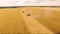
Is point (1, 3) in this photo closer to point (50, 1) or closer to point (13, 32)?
point (50, 1)

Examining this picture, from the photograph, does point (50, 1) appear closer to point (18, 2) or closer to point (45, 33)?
point (18, 2)

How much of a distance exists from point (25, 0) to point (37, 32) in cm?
174

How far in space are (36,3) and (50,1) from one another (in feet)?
0.93

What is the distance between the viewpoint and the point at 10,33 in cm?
56

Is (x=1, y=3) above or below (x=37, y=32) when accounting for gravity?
below

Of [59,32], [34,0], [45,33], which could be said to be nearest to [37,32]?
[45,33]

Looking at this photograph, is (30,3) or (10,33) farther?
(30,3)

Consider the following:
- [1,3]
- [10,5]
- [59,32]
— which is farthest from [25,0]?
[59,32]

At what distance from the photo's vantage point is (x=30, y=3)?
7.44 feet

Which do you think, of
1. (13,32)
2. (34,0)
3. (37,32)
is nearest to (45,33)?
(37,32)

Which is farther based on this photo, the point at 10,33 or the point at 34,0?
the point at 34,0

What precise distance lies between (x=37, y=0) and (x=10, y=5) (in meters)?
0.55

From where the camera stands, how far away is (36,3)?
88.9 inches

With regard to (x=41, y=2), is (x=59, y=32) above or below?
above
